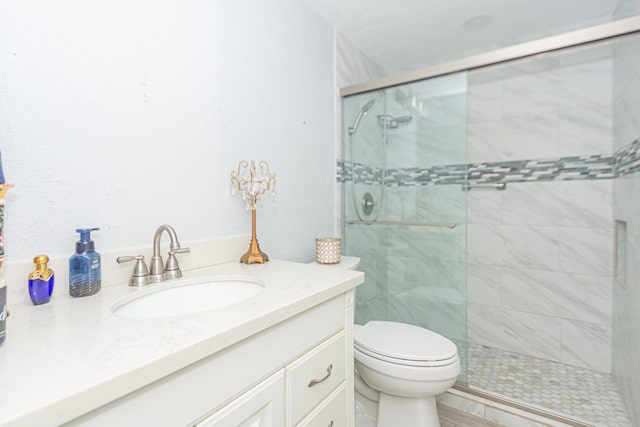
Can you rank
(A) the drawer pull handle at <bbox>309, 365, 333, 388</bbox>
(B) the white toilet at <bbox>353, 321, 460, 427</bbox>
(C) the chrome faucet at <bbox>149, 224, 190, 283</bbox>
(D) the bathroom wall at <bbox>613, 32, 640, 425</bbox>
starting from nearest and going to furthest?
(A) the drawer pull handle at <bbox>309, 365, 333, 388</bbox>
(C) the chrome faucet at <bbox>149, 224, 190, 283</bbox>
(B) the white toilet at <bbox>353, 321, 460, 427</bbox>
(D) the bathroom wall at <bbox>613, 32, 640, 425</bbox>

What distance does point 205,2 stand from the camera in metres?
1.22

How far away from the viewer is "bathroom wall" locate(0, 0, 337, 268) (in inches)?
31.6

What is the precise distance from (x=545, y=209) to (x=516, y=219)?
179 millimetres

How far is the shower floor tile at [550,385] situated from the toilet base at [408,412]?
55 cm

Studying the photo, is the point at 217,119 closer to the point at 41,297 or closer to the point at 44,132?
the point at 44,132

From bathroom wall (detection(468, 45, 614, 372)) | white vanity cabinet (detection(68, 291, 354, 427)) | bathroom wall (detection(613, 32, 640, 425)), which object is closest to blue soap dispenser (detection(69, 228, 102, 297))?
white vanity cabinet (detection(68, 291, 354, 427))

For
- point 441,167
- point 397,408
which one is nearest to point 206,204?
point 397,408

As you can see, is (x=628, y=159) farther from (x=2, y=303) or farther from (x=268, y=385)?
(x=2, y=303)

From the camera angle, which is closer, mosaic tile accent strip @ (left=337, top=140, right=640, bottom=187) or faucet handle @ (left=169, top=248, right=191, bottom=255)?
faucet handle @ (left=169, top=248, right=191, bottom=255)

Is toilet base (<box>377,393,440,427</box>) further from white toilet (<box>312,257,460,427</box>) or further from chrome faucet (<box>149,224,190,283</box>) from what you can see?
chrome faucet (<box>149,224,190,283</box>)

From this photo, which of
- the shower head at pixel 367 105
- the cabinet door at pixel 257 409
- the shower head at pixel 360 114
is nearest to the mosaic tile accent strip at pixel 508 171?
the shower head at pixel 360 114

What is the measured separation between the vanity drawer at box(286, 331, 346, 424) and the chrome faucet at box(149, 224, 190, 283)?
0.49m

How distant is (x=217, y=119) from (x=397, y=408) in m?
1.40

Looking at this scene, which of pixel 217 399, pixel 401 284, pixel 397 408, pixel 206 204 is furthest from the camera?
pixel 401 284
